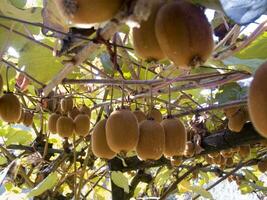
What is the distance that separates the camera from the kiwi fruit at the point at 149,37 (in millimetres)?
481

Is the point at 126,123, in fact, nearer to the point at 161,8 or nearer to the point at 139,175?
the point at 161,8

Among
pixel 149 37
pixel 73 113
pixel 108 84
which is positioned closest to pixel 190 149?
pixel 73 113

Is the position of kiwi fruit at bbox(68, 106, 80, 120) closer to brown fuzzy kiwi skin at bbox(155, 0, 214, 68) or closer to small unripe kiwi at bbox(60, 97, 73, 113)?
small unripe kiwi at bbox(60, 97, 73, 113)

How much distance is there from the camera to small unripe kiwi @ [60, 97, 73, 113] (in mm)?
1334

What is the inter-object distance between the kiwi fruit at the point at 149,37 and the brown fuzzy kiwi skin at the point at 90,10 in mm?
76

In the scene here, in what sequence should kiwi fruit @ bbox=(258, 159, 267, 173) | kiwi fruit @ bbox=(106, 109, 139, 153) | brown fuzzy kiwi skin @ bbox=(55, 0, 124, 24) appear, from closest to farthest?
brown fuzzy kiwi skin @ bbox=(55, 0, 124, 24) → kiwi fruit @ bbox=(106, 109, 139, 153) → kiwi fruit @ bbox=(258, 159, 267, 173)

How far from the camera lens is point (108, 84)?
950mm

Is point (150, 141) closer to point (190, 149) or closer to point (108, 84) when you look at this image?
point (108, 84)

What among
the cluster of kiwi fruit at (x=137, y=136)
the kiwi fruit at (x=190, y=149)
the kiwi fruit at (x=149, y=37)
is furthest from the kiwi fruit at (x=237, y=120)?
the kiwi fruit at (x=149, y=37)

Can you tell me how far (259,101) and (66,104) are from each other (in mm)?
963

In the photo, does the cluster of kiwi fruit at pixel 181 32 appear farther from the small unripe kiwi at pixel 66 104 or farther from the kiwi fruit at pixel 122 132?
the small unripe kiwi at pixel 66 104

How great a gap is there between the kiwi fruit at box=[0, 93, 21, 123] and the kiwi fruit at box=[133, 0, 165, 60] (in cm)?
54

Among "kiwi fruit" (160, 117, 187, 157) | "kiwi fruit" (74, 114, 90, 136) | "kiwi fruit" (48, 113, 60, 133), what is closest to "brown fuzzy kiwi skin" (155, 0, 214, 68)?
"kiwi fruit" (160, 117, 187, 157)

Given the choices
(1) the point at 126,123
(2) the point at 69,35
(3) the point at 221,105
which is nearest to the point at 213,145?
(3) the point at 221,105
